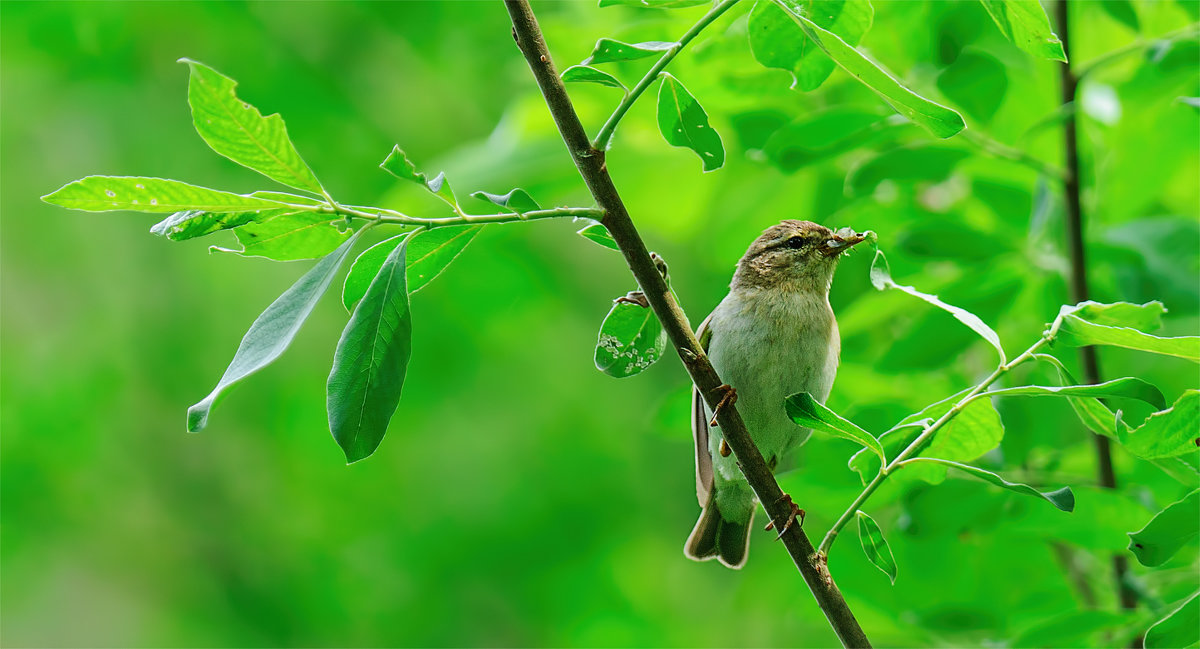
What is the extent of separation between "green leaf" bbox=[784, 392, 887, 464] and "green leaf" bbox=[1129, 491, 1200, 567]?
19.8 inches

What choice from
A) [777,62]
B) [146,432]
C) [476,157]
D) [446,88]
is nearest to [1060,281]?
[777,62]

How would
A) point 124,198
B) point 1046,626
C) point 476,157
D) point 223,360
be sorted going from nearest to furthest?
point 124,198, point 1046,626, point 476,157, point 223,360

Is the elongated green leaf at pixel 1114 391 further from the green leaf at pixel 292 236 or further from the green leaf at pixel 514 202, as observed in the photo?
Result: the green leaf at pixel 292 236

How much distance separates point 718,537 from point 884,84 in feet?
8.27

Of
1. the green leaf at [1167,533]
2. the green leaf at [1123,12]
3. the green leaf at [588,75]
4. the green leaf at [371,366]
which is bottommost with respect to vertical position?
the green leaf at [1167,533]

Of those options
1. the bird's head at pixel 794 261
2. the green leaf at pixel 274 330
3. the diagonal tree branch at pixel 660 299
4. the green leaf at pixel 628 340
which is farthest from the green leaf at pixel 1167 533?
the bird's head at pixel 794 261

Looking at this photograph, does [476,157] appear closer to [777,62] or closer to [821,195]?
[821,195]

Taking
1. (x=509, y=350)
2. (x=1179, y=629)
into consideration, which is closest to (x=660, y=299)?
(x=1179, y=629)

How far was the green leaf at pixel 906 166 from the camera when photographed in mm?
2781

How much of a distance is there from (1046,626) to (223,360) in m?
6.95

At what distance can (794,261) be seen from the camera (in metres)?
3.71

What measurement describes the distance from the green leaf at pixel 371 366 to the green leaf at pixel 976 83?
5.74ft

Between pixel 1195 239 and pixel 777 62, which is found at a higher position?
pixel 777 62

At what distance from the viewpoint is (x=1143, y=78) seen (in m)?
2.93
